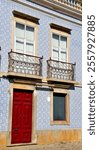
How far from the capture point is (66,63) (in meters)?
15.0

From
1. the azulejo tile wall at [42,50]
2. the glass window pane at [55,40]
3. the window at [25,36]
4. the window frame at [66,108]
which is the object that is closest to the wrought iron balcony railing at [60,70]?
the azulejo tile wall at [42,50]

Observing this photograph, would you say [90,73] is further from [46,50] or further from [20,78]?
[46,50]

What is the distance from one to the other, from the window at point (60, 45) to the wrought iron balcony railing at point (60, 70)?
0.34 metres

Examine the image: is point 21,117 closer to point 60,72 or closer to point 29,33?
point 60,72

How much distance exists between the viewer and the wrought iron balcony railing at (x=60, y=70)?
14.0 meters

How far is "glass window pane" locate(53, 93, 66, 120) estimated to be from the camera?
14.6 m

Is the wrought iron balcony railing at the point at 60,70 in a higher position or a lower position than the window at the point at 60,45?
lower

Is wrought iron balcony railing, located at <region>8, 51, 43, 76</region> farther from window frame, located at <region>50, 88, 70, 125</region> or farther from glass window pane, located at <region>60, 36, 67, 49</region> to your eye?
glass window pane, located at <region>60, 36, 67, 49</region>

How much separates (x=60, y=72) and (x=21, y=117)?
303 centimetres

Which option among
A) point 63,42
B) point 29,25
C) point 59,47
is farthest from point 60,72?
point 29,25

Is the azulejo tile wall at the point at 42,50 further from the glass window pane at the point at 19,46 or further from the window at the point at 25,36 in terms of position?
the glass window pane at the point at 19,46

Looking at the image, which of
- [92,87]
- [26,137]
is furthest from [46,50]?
[92,87]

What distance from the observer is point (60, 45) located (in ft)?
49.5

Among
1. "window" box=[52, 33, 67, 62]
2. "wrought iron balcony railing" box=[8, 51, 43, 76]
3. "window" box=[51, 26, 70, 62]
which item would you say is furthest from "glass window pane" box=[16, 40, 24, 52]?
"window" box=[52, 33, 67, 62]
